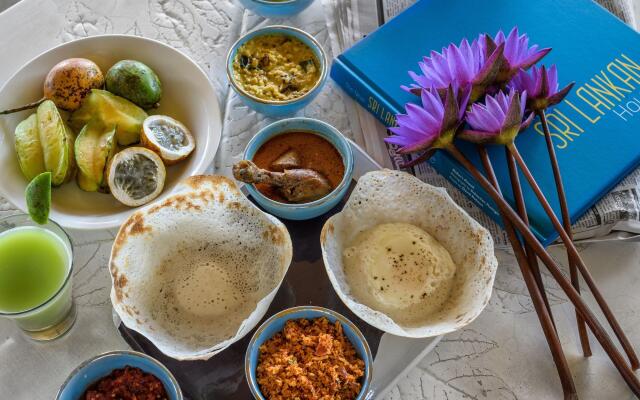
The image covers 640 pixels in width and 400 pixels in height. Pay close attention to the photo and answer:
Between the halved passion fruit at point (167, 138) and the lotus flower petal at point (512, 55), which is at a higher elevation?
the lotus flower petal at point (512, 55)

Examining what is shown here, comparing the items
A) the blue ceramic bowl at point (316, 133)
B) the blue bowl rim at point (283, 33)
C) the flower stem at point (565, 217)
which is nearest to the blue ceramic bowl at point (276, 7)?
the blue bowl rim at point (283, 33)

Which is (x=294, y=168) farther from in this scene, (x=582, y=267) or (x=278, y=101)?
(x=582, y=267)

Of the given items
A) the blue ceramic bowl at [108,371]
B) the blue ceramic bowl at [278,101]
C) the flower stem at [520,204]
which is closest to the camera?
the blue ceramic bowl at [108,371]

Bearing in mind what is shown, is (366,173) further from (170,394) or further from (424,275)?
(170,394)

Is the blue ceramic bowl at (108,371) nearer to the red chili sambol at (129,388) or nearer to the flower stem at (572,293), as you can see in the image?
the red chili sambol at (129,388)

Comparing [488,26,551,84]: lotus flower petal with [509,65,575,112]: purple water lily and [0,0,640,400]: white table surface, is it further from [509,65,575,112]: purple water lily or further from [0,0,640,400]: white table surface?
[0,0,640,400]: white table surface

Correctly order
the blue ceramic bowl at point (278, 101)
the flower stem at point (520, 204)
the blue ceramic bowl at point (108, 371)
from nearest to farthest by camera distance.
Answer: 1. the blue ceramic bowl at point (108, 371)
2. the flower stem at point (520, 204)
3. the blue ceramic bowl at point (278, 101)

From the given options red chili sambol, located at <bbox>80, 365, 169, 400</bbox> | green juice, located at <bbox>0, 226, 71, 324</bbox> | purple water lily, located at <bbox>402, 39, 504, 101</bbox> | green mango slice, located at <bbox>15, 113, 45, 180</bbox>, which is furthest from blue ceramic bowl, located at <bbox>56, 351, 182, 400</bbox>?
purple water lily, located at <bbox>402, 39, 504, 101</bbox>
